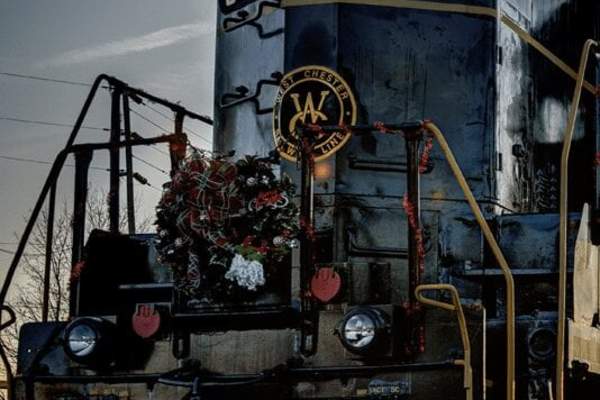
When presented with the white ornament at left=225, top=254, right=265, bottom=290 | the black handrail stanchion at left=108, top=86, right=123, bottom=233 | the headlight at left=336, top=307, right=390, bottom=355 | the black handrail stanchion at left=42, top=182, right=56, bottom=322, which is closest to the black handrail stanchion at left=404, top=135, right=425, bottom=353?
the headlight at left=336, top=307, right=390, bottom=355

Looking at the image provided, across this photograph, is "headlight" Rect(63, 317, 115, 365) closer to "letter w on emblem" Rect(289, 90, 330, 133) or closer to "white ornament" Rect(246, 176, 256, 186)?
"white ornament" Rect(246, 176, 256, 186)

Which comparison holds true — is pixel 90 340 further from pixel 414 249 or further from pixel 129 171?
pixel 129 171

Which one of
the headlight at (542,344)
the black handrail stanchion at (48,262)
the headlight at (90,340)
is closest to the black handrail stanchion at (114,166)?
the black handrail stanchion at (48,262)

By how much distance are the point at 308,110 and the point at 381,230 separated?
35.1 inches

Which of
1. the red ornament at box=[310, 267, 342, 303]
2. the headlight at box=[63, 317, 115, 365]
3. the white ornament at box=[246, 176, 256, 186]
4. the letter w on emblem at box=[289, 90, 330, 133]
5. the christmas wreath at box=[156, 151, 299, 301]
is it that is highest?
the letter w on emblem at box=[289, 90, 330, 133]

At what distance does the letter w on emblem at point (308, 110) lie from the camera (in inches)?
284

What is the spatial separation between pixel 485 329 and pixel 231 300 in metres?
1.47

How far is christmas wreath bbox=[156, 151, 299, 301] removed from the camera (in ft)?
21.5

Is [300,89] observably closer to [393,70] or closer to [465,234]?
[393,70]

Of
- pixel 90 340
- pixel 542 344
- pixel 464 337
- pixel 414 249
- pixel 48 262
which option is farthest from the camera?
pixel 48 262

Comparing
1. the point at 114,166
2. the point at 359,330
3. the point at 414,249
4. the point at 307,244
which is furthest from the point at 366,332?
the point at 114,166

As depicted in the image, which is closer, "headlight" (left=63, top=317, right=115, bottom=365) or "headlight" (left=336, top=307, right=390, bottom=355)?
"headlight" (left=336, top=307, right=390, bottom=355)

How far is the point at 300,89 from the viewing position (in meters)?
7.32

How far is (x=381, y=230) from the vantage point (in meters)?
7.13
